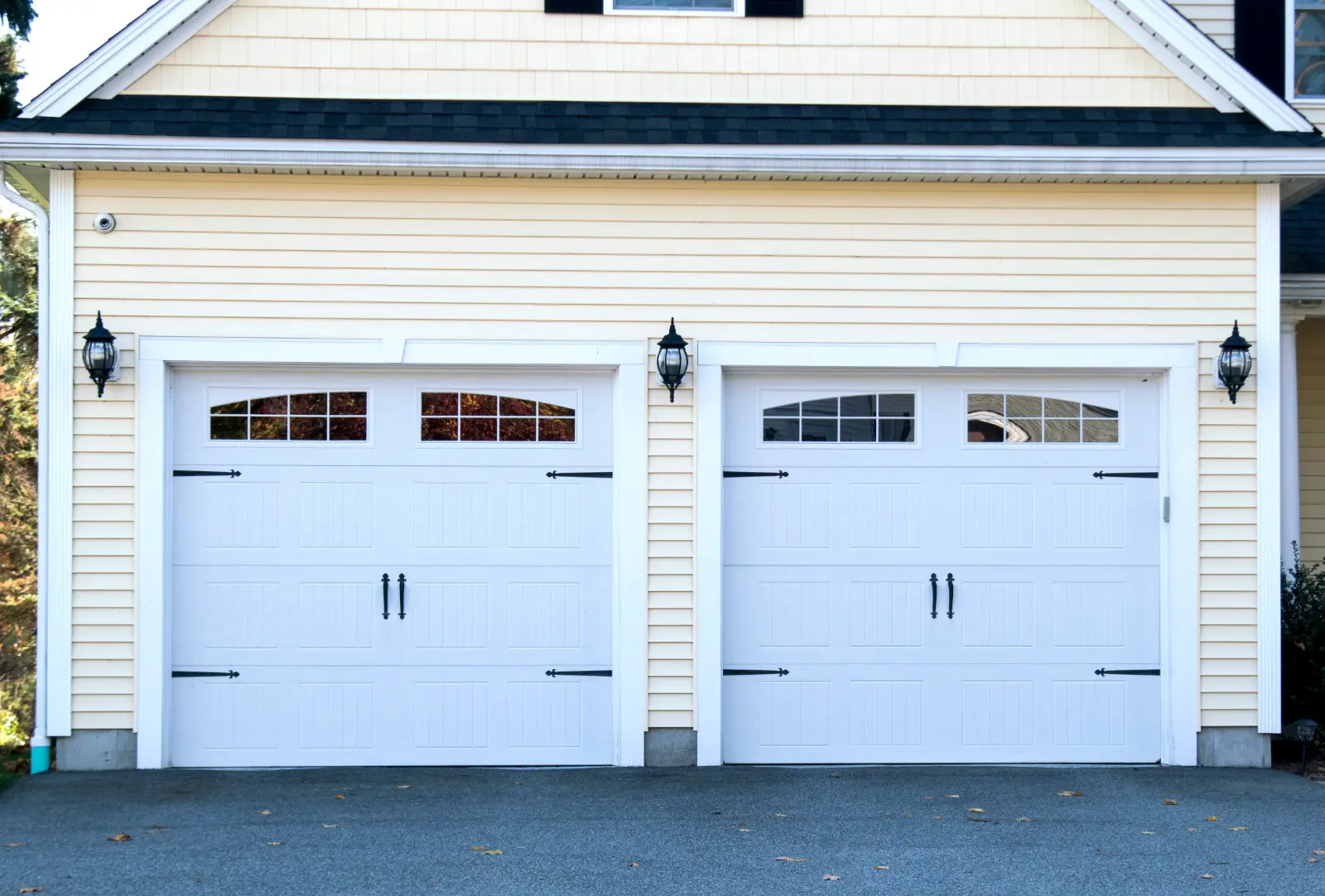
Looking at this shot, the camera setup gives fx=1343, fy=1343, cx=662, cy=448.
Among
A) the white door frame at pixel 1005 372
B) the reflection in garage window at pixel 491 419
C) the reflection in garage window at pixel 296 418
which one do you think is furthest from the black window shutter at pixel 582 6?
the reflection in garage window at pixel 296 418

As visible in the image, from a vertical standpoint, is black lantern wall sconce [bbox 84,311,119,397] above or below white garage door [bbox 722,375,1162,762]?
above

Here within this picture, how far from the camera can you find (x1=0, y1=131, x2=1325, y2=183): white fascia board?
7406 mm

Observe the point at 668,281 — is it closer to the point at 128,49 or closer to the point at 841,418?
the point at 841,418

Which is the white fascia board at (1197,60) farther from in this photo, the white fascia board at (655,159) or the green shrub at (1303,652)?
the green shrub at (1303,652)

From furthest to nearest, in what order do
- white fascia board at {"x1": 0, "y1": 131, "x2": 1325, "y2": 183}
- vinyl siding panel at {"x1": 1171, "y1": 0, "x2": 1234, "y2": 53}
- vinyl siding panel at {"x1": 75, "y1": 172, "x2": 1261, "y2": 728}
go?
vinyl siding panel at {"x1": 1171, "y1": 0, "x2": 1234, "y2": 53}
vinyl siding panel at {"x1": 75, "y1": 172, "x2": 1261, "y2": 728}
white fascia board at {"x1": 0, "y1": 131, "x2": 1325, "y2": 183}

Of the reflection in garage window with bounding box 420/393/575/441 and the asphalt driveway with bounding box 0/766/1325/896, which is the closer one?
the asphalt driveway with bounding box 0/766/1325/896

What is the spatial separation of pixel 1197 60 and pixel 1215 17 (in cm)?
227

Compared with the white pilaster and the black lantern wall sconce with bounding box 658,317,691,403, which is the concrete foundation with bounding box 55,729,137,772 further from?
the black lantern wall sconce with bounding box 658,317,691,403

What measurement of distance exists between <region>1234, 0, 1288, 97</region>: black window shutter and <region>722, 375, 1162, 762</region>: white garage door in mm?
3327

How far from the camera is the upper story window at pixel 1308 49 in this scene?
32.9ft

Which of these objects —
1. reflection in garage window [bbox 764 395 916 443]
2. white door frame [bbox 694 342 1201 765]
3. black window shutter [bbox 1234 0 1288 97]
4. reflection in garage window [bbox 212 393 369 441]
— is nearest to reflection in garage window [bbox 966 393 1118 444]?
white door frame [bbox 694 342 1201 765]

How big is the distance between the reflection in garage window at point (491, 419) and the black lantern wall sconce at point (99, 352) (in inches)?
68.6

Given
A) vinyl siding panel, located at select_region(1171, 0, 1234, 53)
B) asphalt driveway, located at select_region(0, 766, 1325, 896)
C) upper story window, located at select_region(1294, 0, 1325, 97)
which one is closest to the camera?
asphalt driveway, located at select_region(0, 766, 1325, 896)

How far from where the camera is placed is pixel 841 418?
318 inches
